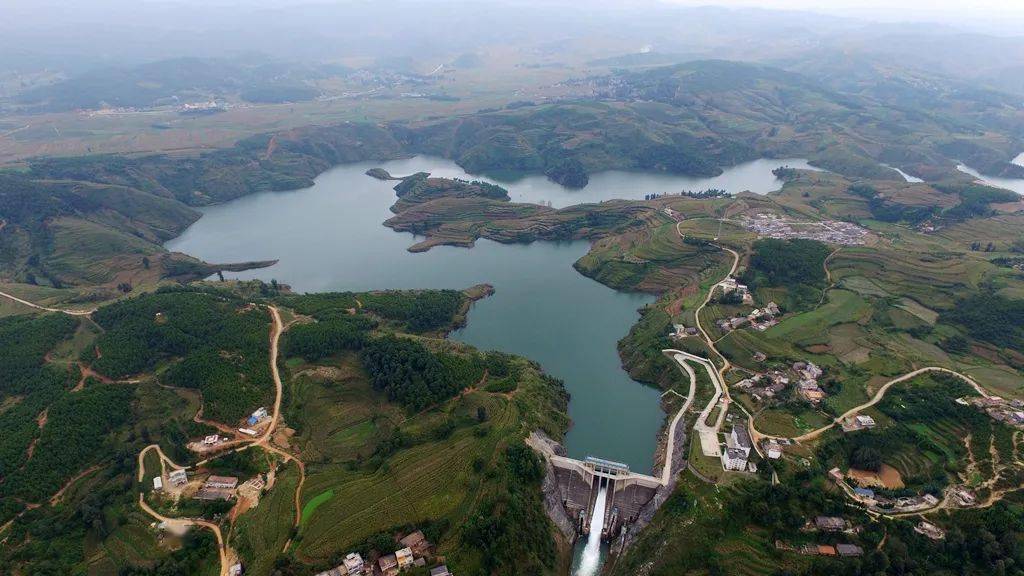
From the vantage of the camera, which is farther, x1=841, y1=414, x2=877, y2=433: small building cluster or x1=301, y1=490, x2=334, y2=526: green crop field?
x1=841, y1=414, x2=877, y2=433: small building cluster

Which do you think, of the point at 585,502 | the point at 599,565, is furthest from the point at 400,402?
the point at 599,565

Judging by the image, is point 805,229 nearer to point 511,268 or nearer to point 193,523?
point 511,268

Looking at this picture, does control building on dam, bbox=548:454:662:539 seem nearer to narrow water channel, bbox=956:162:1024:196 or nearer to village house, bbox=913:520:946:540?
village house, bbox=913:520:946:540

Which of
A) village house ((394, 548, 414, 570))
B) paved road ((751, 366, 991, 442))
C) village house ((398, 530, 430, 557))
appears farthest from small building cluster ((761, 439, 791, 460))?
village house ((394, 548, 414, 570))

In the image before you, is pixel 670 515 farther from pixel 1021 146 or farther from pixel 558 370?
pixel 1021 146

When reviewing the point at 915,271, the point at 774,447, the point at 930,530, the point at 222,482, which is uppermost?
the point at 222,482

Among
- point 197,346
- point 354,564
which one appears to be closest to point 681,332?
point 354,564
